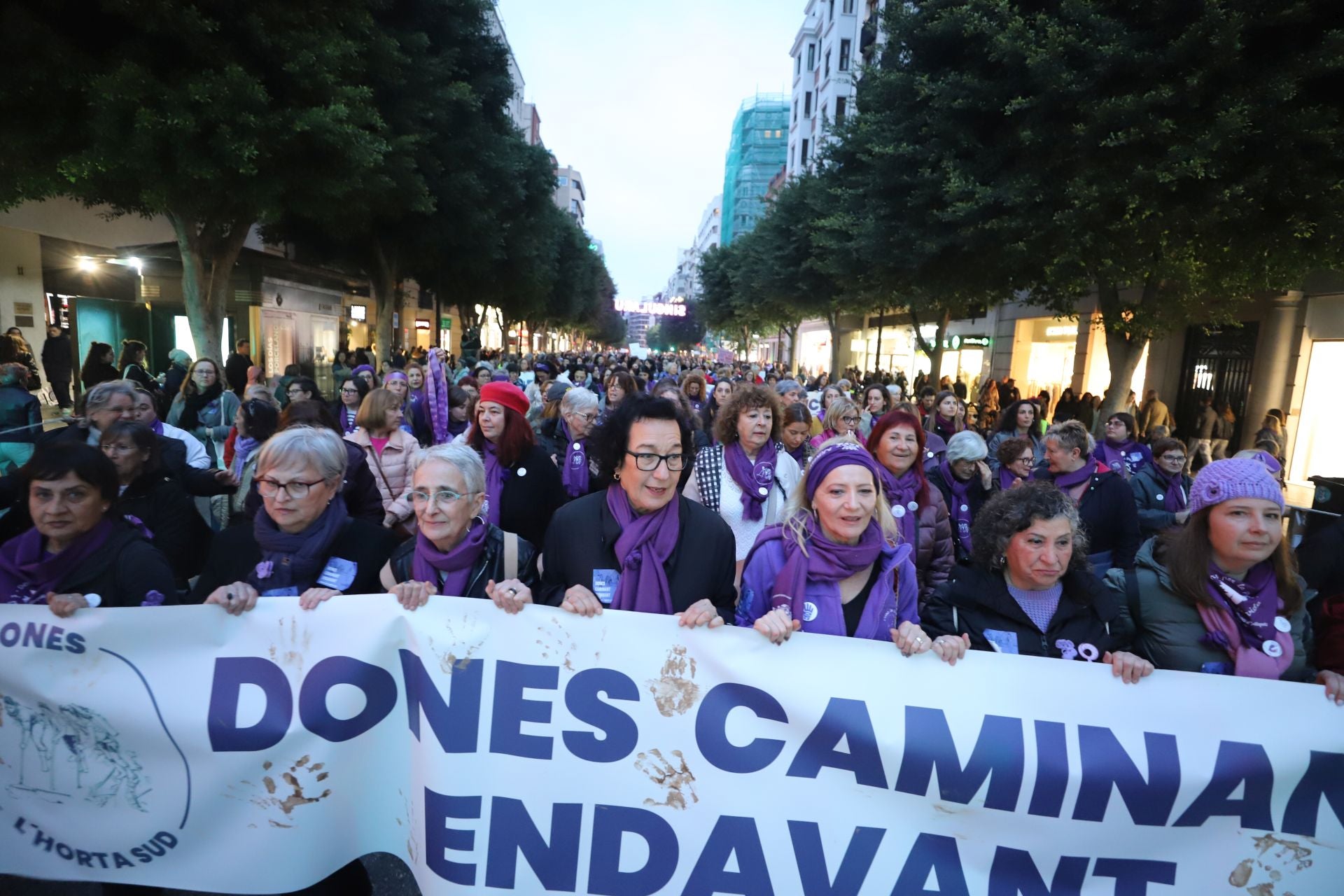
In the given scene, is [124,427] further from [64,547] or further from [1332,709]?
[1332,709]

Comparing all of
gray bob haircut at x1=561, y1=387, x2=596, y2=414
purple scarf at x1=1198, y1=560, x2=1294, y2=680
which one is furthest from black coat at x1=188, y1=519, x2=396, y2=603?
purple scarf at x1=1198, y1=560, x2=1294, y2=680

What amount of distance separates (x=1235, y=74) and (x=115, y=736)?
38.4ft

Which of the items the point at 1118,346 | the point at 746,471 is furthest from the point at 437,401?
the point at 1118,346

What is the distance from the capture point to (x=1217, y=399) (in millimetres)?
16562

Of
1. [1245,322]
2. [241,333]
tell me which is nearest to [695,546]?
[1245,322]

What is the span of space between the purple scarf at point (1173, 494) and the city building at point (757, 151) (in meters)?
96.9

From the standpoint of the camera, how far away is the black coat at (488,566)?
9.56 feet

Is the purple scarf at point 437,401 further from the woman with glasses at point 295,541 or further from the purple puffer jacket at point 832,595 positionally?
the purple puffer jacket at point 832,595

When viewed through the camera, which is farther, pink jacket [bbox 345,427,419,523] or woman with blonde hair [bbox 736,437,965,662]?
pink jacket [bbox 345,427,419,523]

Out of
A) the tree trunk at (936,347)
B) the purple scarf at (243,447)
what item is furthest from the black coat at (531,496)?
the tree trunk at (936,347)

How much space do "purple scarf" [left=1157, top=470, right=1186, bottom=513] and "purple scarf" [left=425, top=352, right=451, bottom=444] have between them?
6.46m

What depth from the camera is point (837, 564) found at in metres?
2.71

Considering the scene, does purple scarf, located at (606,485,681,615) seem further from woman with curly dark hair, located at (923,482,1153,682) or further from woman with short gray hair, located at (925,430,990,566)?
woman with short gray hair, located at (925,430,990,566)

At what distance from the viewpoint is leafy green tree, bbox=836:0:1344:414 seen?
28.2ft
